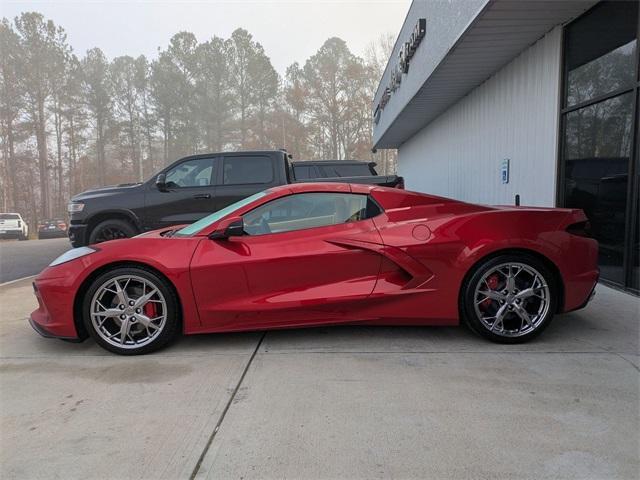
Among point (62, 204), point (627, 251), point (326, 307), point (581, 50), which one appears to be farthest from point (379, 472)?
point (62, 204)

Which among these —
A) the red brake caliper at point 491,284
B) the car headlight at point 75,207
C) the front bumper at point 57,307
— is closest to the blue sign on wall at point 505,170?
the red brake caliper at point 491,284

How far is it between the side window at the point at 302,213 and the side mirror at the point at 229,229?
14cm

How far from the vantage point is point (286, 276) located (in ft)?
11.9

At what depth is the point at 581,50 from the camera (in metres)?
6.39

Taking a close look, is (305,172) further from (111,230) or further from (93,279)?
(93,279)

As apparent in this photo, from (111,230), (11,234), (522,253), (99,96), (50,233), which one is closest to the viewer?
(522,253)

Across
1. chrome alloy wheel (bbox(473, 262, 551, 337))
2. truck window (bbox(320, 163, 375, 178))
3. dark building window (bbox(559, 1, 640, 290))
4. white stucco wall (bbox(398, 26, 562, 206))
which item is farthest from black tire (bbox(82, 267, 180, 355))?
truck window (bbox(320, 163, 375, 178))

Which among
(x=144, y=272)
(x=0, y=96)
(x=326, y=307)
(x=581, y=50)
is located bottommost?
(x=326, y=307)

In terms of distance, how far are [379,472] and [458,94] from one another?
10.9 m

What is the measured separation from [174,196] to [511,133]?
6036mm

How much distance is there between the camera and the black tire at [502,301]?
3.69m

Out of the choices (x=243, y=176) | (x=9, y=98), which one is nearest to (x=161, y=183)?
(x=243, y=176)

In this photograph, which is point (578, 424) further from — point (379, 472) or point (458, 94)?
point (458, 94)

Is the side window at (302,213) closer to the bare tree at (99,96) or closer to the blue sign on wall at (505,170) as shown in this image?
the blue sign on wall at (505,170)
